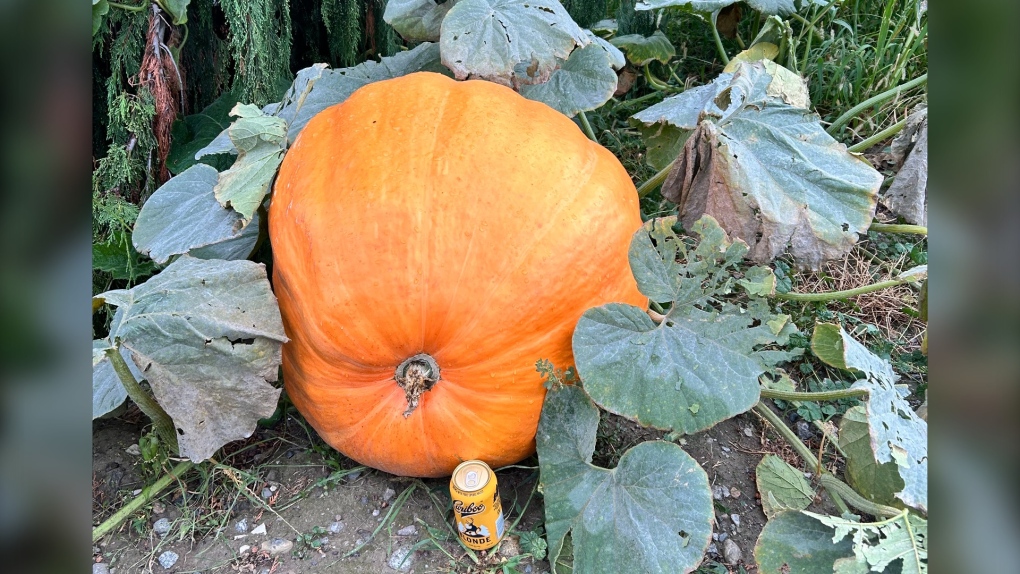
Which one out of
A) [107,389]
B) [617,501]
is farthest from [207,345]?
[617,501]

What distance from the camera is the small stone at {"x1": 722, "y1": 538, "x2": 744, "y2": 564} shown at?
1525mm

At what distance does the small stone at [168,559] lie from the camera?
1526mm

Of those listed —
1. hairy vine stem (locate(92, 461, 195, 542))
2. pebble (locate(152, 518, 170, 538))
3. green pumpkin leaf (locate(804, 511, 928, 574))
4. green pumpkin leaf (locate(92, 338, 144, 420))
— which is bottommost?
pebble (locate(152, 518, 170, 538))

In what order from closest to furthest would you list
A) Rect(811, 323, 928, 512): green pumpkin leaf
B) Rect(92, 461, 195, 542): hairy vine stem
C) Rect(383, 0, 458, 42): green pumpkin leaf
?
1. Rect(811, 323, 928, 512): green pumpkin leaf
2. Rect(92, 461, 195, 542): hairy vine stem
3. Rect(383, 0, 458, 42): green pumpkin leaf

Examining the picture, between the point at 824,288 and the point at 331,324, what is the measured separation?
70.2 inches

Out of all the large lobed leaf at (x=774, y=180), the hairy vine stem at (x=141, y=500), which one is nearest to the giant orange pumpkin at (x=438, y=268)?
the large lobed leaf at (x=774, y=180)

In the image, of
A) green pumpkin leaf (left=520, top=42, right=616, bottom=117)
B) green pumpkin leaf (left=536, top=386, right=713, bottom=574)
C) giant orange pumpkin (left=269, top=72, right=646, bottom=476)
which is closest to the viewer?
green pumpkin leaf (left=536, top=386, right=713, bottom=574)

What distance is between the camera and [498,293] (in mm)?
1460

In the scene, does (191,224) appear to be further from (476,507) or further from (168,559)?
(476,507)

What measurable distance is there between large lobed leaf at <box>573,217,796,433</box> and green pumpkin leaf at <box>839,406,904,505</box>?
0.25 meters

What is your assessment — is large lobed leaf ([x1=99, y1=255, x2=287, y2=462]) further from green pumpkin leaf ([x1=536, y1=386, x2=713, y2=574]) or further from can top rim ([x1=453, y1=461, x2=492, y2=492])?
green pumpkin leaf ([x1=536, y1=386, x2=713, y2=574])

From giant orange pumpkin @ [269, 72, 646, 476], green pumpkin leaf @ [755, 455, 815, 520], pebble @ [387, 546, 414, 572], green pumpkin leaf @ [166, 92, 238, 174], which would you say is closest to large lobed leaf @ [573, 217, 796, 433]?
giant orange pumpkin @ [269, 72, 646, 476]

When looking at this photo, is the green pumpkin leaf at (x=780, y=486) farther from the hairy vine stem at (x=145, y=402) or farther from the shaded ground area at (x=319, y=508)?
the hairy vine stem at (x=145, y=402)
